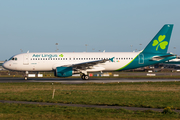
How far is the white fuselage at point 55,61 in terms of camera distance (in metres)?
44.4

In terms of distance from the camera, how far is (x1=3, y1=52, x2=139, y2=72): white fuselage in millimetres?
44406

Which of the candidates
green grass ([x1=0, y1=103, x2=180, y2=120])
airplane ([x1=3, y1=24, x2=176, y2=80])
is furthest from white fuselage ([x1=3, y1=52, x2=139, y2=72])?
green grass ([x1=0, y1=103, x2=180, y2=120])

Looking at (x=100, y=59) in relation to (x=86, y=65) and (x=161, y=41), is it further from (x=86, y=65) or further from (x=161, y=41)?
(x=161, y=41)

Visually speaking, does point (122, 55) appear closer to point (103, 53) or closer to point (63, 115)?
point (103, 53)

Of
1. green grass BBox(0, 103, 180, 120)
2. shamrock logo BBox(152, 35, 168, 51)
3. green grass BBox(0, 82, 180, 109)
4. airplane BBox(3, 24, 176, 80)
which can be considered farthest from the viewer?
shamrock logo BBox(152, 35, 168, 51)

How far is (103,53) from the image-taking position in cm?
4588

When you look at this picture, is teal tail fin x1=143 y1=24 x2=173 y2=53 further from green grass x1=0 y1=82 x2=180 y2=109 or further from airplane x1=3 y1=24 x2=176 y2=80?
green grass x1=0 y1=82 x2=180 y2=109

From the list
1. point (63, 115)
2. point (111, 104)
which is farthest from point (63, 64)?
point (63, 115)

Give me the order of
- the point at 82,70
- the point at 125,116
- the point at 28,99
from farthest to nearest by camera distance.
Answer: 1. the point at 82,70
2. the point at 28,99
3. the point at 125,116

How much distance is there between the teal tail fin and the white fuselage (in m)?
3.13

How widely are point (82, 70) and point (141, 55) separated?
35.5 ft

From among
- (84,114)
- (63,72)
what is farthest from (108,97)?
(63,72)

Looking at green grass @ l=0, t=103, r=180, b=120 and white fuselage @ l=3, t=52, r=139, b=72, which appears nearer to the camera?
green grass @ l=0, t=103, r=180, b=120

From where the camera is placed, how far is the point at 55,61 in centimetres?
4438
